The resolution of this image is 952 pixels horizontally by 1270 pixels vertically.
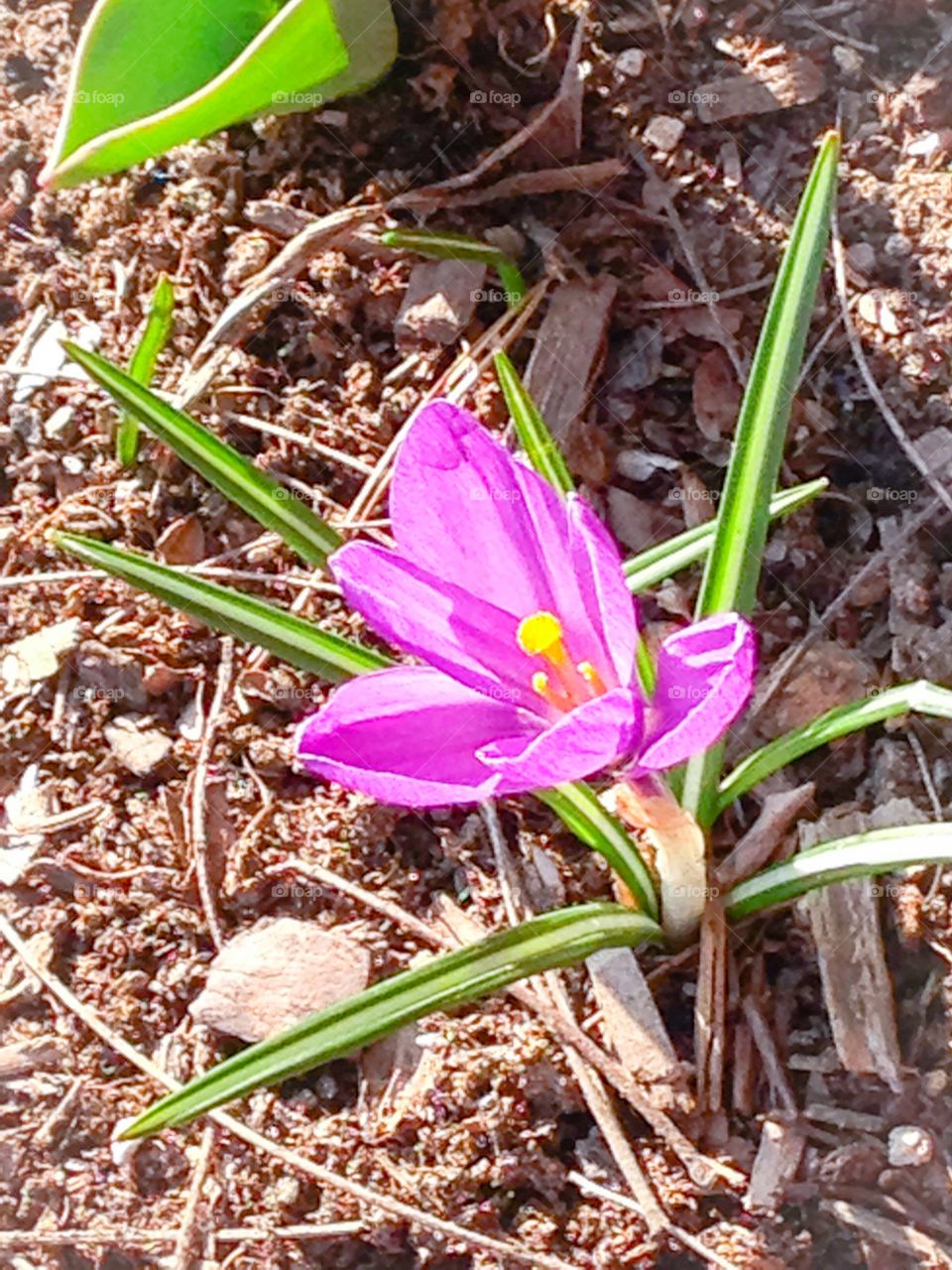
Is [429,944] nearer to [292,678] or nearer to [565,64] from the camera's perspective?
[292,678]

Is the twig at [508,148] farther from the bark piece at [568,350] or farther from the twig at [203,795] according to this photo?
the twig at [203,795]

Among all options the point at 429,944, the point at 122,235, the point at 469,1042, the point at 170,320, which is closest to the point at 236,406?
the point at 170,320
